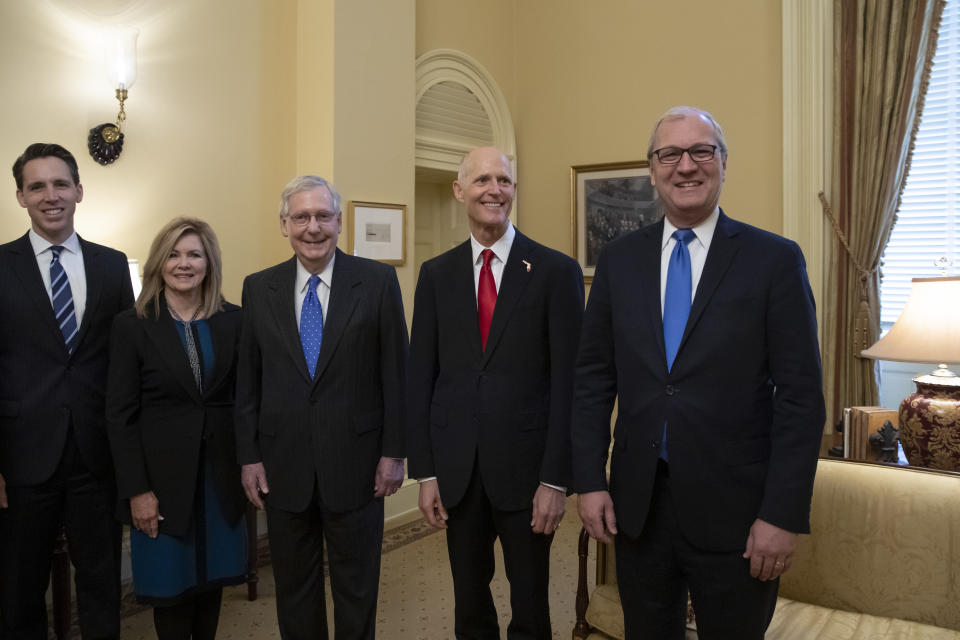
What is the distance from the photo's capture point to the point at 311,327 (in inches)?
91.0

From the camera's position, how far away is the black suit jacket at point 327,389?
2.27 metres

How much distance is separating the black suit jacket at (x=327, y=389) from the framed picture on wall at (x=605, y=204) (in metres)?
3.36

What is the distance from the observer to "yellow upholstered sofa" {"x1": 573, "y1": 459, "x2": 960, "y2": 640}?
2285mm

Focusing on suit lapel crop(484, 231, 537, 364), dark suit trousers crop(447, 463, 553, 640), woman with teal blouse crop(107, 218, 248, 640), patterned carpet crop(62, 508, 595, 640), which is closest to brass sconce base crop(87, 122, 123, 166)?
woman with teal blouse crop(107, 218, 248, 640)

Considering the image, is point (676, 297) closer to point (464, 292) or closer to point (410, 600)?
point (464, 292)

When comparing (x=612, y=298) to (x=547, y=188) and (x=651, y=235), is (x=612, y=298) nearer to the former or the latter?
(x=651, y=235)

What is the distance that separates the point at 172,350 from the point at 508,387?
3.48 ft

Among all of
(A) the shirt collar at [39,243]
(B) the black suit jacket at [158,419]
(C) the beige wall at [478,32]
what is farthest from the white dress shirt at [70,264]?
(C) the beige wall at [478,32]

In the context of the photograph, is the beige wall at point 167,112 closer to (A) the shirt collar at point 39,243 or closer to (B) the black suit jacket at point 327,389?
(A) the shirt collar at point 39,243

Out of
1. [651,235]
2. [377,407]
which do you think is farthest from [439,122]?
[651,235]

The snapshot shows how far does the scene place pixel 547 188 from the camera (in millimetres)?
5879

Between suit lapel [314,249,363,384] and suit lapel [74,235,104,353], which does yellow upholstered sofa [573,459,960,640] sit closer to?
suit lapel [314,249,363,384]

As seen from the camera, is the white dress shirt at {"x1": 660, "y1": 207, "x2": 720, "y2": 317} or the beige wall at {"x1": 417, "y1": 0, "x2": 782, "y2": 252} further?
the beige wall at {"x1": 417, "y1": 0, "x2": 782, "y2": 252}

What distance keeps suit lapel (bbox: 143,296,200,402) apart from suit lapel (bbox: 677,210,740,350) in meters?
1.50
